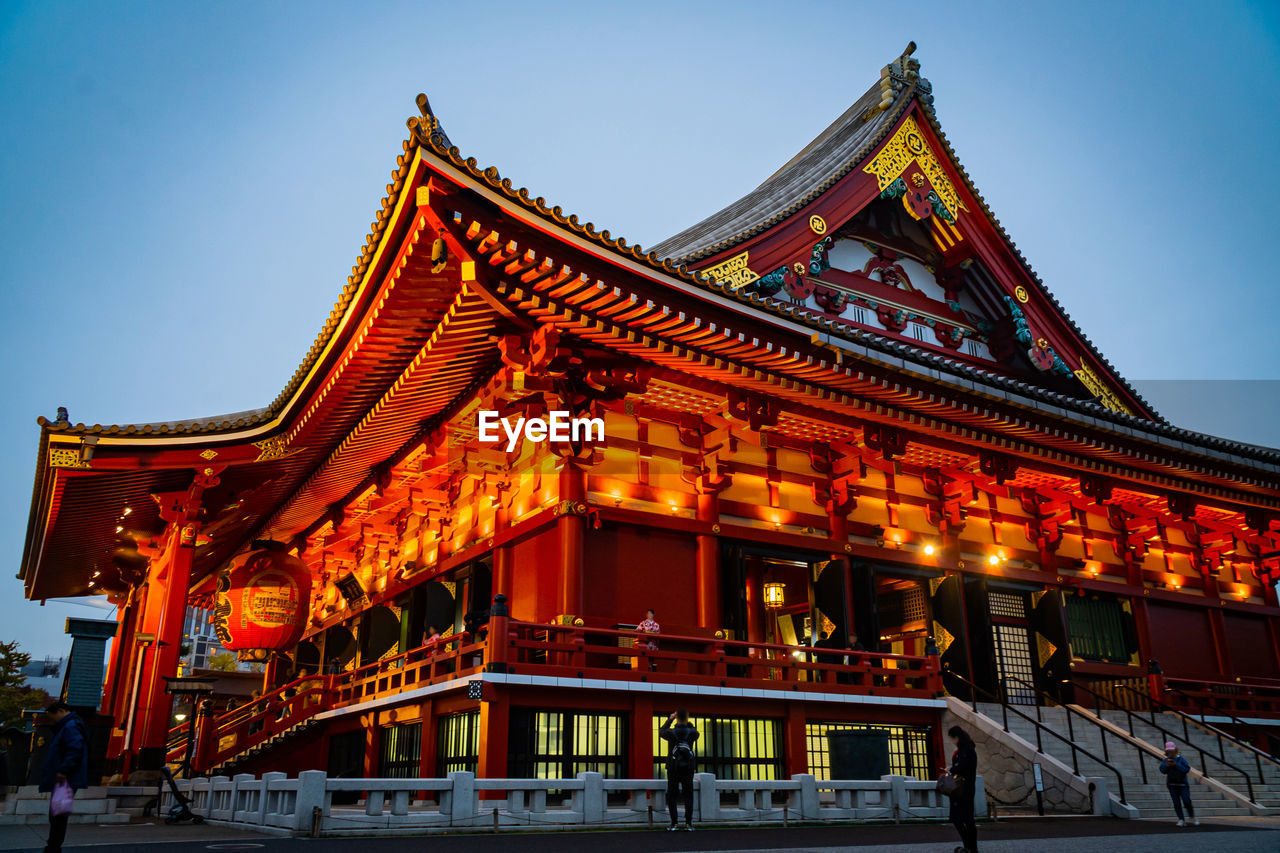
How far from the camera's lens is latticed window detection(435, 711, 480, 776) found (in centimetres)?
1283

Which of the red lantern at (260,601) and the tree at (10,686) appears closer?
the red lantern at (260,601)

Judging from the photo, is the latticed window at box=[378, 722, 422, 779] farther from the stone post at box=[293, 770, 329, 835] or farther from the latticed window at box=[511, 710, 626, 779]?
the stone post at box=[293, 770, 329, 835]

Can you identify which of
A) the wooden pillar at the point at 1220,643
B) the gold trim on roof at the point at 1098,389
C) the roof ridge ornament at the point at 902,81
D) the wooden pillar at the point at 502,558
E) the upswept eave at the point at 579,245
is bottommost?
the wooden pillar at the point at 1220,643

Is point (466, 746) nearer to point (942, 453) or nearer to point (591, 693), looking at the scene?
point (591, 693)

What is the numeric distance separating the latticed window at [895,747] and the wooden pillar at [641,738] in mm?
3039

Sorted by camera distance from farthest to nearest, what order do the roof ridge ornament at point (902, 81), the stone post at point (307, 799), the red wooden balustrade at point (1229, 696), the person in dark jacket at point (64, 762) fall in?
the roof ridge ornament at point (902, 81), the red wooden balustrade at point (1229, 696), the stone post at point (307, 799), the person in dark jacket at point (64, 762)

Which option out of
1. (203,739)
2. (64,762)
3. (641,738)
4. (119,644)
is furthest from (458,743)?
(119,644)

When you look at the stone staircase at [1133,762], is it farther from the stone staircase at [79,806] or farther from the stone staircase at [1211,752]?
the stone staircase at [79,806]

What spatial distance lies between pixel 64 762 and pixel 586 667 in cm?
658

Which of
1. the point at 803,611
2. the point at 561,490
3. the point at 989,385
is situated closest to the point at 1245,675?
the point at 803,611

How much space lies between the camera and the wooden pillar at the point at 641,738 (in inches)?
506

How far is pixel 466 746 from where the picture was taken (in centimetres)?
1314

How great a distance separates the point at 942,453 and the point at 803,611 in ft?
20.9

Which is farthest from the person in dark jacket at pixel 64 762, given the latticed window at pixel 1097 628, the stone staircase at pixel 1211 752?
the latticed window at pixel 1097 628
